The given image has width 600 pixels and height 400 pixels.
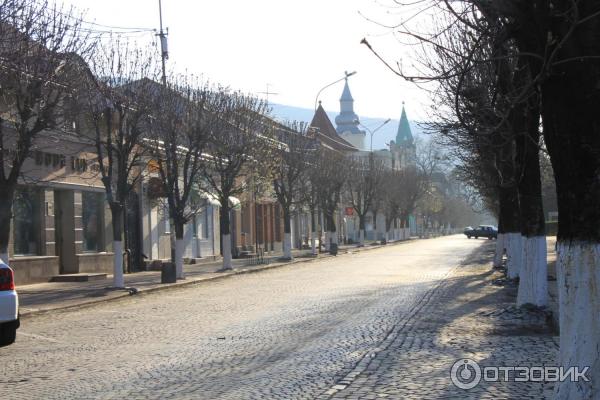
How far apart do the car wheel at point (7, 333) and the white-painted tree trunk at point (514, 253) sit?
12251mm

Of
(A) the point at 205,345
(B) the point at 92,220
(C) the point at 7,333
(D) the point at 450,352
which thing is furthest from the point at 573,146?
(B) the point at 92,220

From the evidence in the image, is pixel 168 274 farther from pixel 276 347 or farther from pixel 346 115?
pixel 346 115

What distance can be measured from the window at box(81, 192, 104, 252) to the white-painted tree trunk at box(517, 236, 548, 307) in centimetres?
1773

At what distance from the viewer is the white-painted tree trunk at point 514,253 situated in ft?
60.0

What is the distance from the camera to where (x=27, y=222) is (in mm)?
22875

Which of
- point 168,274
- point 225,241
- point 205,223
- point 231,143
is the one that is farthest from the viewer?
point 205,223

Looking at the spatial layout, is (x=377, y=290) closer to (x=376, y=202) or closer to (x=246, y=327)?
(x=246, y=327)

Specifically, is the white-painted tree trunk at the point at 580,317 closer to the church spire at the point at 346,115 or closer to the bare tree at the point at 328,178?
the bare tree at the point at 328,178

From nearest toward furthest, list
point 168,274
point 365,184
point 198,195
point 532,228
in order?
point 532,228, point 168,274, point 198,195, point 365,184

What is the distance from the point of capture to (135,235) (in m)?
29.8

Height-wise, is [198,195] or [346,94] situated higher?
[346,94]

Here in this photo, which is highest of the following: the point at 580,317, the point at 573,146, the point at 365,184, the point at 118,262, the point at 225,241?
the point at 365,184

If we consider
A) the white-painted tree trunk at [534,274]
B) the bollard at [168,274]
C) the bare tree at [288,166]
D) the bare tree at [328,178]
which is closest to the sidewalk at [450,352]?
the white-painted tree trunk at [534,274]

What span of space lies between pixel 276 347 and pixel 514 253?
35.7 feet
